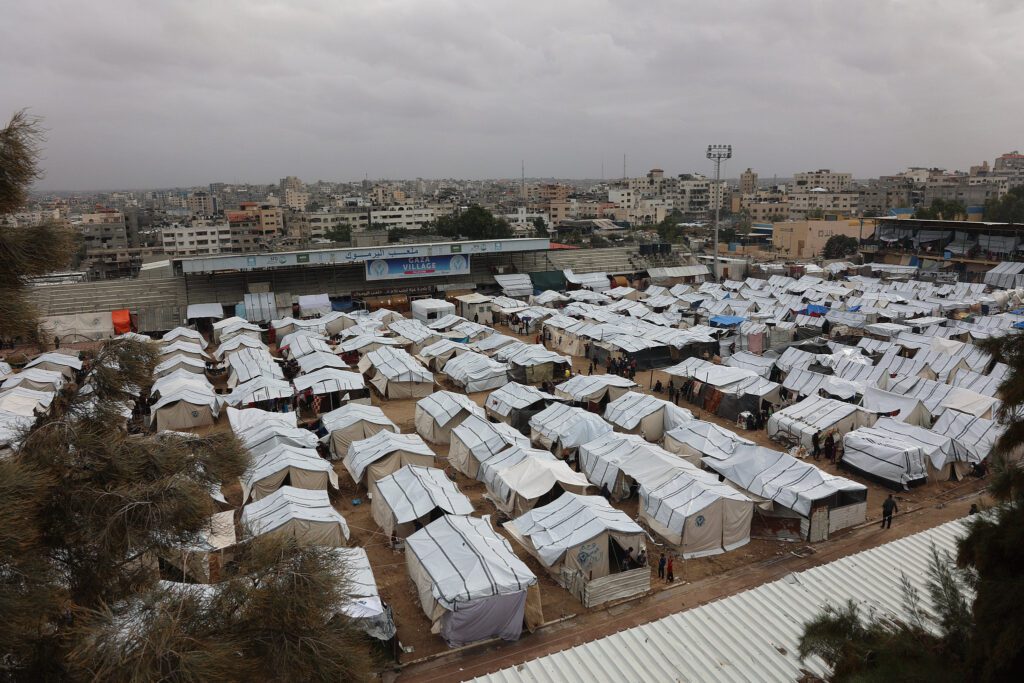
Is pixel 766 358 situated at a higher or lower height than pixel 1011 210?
lower

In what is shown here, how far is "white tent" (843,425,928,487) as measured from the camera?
11.9 m

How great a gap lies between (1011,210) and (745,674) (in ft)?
211

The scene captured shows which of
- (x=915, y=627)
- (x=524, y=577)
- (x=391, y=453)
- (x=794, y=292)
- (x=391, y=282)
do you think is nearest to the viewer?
(x=915, y=627)

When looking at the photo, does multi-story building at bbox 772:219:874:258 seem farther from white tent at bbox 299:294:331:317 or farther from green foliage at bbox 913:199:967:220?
white tent at bbox 299:294:331:317

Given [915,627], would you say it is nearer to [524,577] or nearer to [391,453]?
[524,577]

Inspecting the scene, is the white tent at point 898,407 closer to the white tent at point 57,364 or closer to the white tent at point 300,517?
the white tent at point 300,517

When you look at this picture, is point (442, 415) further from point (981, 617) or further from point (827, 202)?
point (827, 202)

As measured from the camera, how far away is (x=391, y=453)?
12.0 meters

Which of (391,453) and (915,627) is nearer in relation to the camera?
(915,627)

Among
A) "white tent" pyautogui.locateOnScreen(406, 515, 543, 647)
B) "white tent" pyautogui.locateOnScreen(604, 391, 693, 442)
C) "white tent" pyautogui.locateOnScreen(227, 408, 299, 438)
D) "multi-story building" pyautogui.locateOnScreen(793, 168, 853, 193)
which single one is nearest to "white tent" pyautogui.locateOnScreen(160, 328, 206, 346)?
"white tent" pyautogui.locateOnScreen(227, 408, 299, 438)

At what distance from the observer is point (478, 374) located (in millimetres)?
18391

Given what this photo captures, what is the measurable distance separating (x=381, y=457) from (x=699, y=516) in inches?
230

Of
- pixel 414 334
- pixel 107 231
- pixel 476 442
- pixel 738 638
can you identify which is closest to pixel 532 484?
pixel 476 442

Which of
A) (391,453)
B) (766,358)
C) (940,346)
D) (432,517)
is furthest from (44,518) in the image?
(940,346)
